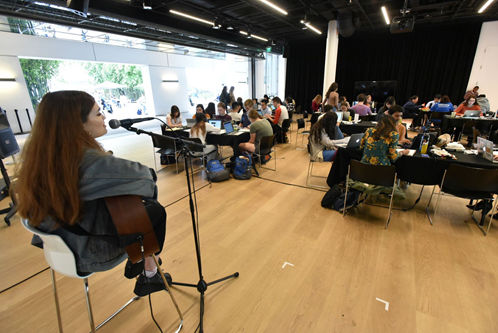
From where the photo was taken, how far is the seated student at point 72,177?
1.00m

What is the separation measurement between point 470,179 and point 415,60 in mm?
10302

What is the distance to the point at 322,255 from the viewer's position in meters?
2.31

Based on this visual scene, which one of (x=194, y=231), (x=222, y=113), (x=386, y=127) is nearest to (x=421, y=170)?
(x=386, y=127)

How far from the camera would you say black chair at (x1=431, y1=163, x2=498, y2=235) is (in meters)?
2.36

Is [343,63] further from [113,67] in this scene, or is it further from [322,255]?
[322,255]

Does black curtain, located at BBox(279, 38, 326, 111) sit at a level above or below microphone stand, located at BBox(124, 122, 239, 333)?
above

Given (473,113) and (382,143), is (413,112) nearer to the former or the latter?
(473,113)

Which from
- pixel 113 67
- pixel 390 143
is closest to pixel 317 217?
pixel 390 143

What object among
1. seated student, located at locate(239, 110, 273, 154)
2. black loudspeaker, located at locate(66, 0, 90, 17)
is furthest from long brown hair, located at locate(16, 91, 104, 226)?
black loudspeaker, located at locate(66, 0, 90, 17)

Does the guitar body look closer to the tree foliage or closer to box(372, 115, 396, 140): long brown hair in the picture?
box(372, 115, 396, 140): long brown hair

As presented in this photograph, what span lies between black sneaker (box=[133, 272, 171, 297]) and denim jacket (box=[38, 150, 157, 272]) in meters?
0.46

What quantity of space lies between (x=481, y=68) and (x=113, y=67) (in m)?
14.4

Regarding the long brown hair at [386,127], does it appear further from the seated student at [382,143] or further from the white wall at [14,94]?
the white wall at [14,94]

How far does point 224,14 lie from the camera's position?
27.4ft
